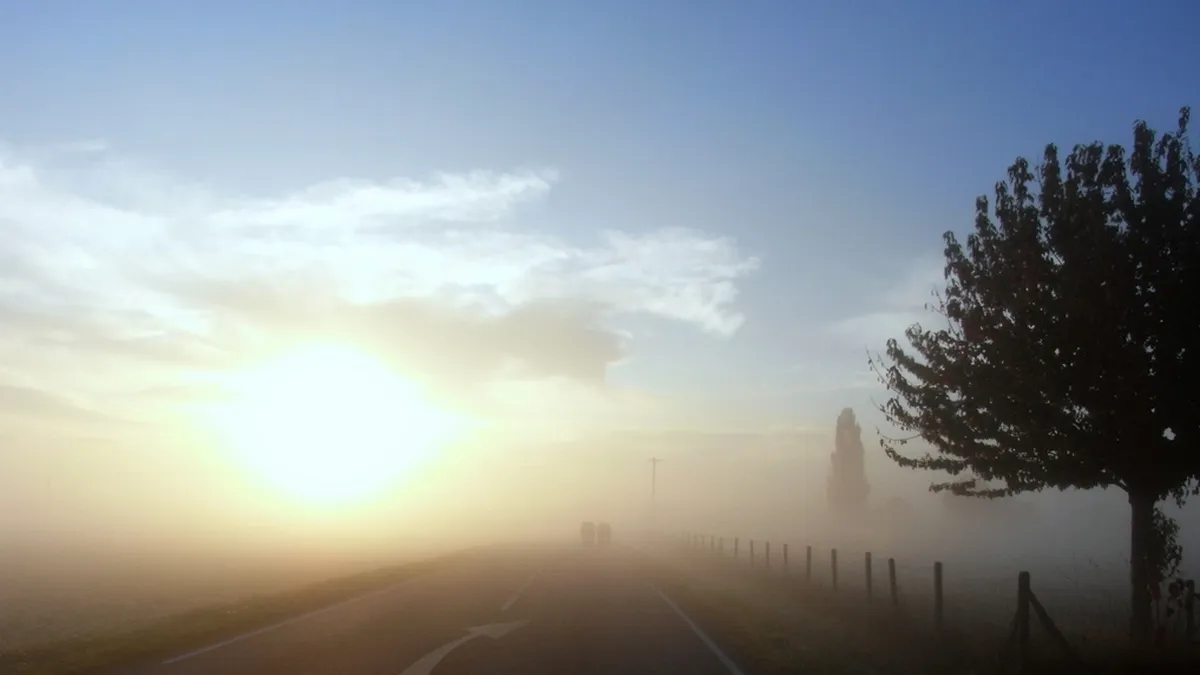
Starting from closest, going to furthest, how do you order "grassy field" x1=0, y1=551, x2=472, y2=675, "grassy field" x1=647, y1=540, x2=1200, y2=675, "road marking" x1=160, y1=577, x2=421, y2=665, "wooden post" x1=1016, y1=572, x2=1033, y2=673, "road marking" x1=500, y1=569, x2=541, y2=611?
"grassy field" x1=647, y1=540, x2=1200, y2=675 < "wooden post" x1=1016, y1=572, x2=1033, y2=673 < "grassy field" x1=0, y1=551, x2=472, y2=675 < "road marking" x1=160, y1=577, x2=421, y2=665 < "road marking" x1=500, y1=569, x2=541, y2=611

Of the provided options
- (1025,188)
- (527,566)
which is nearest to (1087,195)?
(1025,188)

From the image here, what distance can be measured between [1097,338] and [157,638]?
62.6 ft

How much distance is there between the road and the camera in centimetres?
1498

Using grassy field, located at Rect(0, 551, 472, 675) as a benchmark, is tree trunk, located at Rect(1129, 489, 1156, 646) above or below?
above

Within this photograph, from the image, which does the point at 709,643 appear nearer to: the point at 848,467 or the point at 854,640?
the point at 854,640

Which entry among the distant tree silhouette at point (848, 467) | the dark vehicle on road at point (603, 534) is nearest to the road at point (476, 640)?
the dark vehicle on road at point (603, 534)

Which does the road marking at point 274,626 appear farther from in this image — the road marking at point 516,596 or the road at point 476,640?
the road marking at point 516,596

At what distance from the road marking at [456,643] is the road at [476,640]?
0.06 feet

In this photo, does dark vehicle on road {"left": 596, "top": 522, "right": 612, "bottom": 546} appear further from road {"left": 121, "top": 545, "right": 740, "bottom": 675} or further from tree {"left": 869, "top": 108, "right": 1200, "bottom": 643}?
tree {"left": 869, "top": 108, "right": 1200, "bottom": 643}

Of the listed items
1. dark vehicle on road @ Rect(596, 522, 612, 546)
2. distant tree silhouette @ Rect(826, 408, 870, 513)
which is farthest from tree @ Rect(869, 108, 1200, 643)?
distant tree silhouette @ Rect(826, 408, 870, 513)

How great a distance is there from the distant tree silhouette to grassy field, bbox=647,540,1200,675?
331ft

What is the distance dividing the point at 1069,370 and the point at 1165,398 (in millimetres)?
1670

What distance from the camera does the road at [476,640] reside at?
14984 millimetres

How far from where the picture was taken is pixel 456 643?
1805 centimetres
